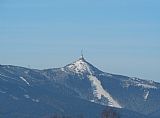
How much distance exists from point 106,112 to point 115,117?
2510 millimetres

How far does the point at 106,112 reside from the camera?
474ft

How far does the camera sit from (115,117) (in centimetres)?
14612
